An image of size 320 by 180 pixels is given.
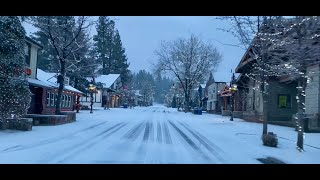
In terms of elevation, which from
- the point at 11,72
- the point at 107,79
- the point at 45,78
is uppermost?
the point at 107,79

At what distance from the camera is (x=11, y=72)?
46.1 feet

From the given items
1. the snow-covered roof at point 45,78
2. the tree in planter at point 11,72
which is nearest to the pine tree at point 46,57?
the snow-covered roof at point 45,78

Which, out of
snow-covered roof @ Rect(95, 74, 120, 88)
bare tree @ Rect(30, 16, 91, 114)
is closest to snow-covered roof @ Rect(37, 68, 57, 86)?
bare tree @ Rect(30, 16, 91, 114)

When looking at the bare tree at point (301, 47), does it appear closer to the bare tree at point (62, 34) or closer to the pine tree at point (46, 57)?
the bare tree at point (62, 34)

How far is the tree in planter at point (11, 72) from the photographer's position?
1376cm

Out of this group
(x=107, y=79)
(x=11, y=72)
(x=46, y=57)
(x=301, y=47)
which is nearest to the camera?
(x=301, y=47)

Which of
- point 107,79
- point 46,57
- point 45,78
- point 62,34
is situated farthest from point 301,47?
point 46,57

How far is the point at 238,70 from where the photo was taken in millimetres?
30094

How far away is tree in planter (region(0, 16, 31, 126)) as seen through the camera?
13759mm

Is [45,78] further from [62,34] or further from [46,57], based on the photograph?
[46,57]

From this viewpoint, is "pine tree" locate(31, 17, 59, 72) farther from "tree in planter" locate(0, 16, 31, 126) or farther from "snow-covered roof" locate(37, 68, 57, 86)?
"tree in planter" locate(0, 16, 31, 126)
